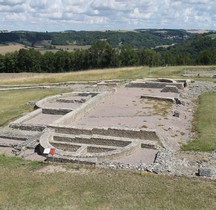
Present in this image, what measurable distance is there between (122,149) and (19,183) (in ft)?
16.1

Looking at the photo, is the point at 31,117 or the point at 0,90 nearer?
the point at 31,117

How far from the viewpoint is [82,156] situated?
13359 mm

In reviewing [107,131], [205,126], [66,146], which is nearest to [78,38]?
[205,126]

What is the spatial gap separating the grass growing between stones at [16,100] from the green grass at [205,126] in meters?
11.3

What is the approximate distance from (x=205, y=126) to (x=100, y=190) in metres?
9.82

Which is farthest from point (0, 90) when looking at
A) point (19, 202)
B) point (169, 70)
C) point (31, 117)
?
point (19, 202)

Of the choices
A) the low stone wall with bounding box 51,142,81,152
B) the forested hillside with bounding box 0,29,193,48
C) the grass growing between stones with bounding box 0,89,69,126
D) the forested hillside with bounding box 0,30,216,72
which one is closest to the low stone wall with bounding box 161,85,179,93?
the grass growing between stones with bounding box 0,89,69,126

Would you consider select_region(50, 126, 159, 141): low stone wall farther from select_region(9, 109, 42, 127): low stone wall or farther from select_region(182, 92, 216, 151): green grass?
select_region(9, 109, 42, 127): low stone wall

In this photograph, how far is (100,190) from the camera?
1049 centimetres

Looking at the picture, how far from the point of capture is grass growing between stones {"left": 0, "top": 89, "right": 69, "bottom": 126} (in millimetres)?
22172

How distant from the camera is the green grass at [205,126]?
50.0 ft

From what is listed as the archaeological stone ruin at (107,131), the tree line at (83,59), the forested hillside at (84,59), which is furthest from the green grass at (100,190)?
the forested hillside at (84,59)

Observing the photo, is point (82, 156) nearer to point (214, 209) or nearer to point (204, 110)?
point (214, 209)

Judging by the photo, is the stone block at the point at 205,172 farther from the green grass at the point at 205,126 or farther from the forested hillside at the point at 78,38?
the forested hillside at the point at 78,38
